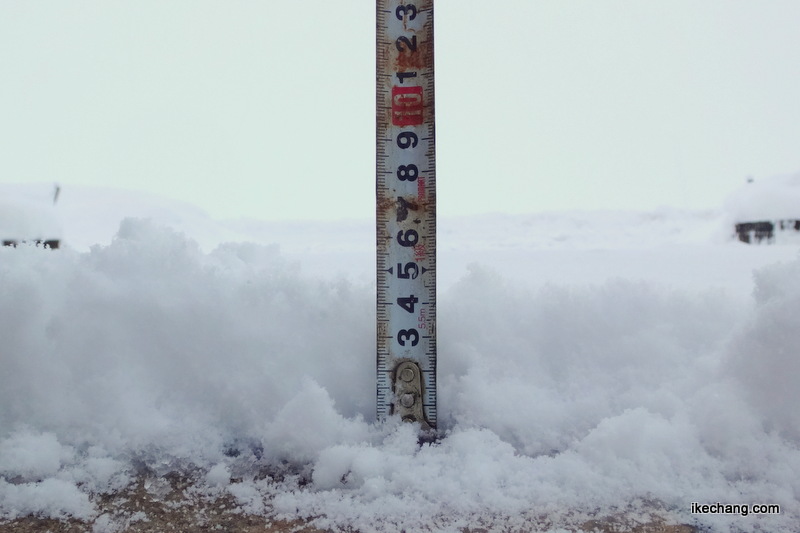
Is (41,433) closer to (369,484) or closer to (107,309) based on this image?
(107,309)

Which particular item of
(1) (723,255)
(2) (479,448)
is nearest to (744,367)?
(2) (479,448)

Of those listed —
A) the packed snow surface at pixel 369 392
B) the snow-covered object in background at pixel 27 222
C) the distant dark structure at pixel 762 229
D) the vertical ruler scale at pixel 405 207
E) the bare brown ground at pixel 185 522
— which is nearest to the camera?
the bare brown ground at pixel 185 522

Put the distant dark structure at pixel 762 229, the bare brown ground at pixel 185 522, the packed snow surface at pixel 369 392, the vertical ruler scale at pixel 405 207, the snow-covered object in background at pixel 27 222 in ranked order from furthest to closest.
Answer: the distant dark structure at pixel 762 229, the snow-covered object in background at pixel 27 222, the vertical ruler scale at pixel 405 207, the packed snow surface at pixel 369 392, the bare brown ground at pixel 185 522

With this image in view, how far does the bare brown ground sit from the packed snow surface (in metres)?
0.04

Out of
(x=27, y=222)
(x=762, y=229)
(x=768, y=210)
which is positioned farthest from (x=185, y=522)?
(x=768, y=210)

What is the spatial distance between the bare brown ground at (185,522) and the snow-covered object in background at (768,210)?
978 cm

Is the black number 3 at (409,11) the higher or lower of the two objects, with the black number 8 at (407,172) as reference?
higher

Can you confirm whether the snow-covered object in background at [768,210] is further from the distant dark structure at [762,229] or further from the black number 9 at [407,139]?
the black number 9 at [407,139]

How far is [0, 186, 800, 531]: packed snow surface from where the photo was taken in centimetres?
149

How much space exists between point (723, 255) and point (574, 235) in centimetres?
950

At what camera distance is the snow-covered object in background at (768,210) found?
9.64 metres

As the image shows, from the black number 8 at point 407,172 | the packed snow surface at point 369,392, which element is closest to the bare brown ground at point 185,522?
the packed snow surface at point 369,392

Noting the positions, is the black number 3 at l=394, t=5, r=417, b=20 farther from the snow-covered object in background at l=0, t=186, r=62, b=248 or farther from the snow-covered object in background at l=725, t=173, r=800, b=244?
the snow-covered object in background at l=725, t=173, r=800, b=244

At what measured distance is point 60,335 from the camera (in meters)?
1.89
